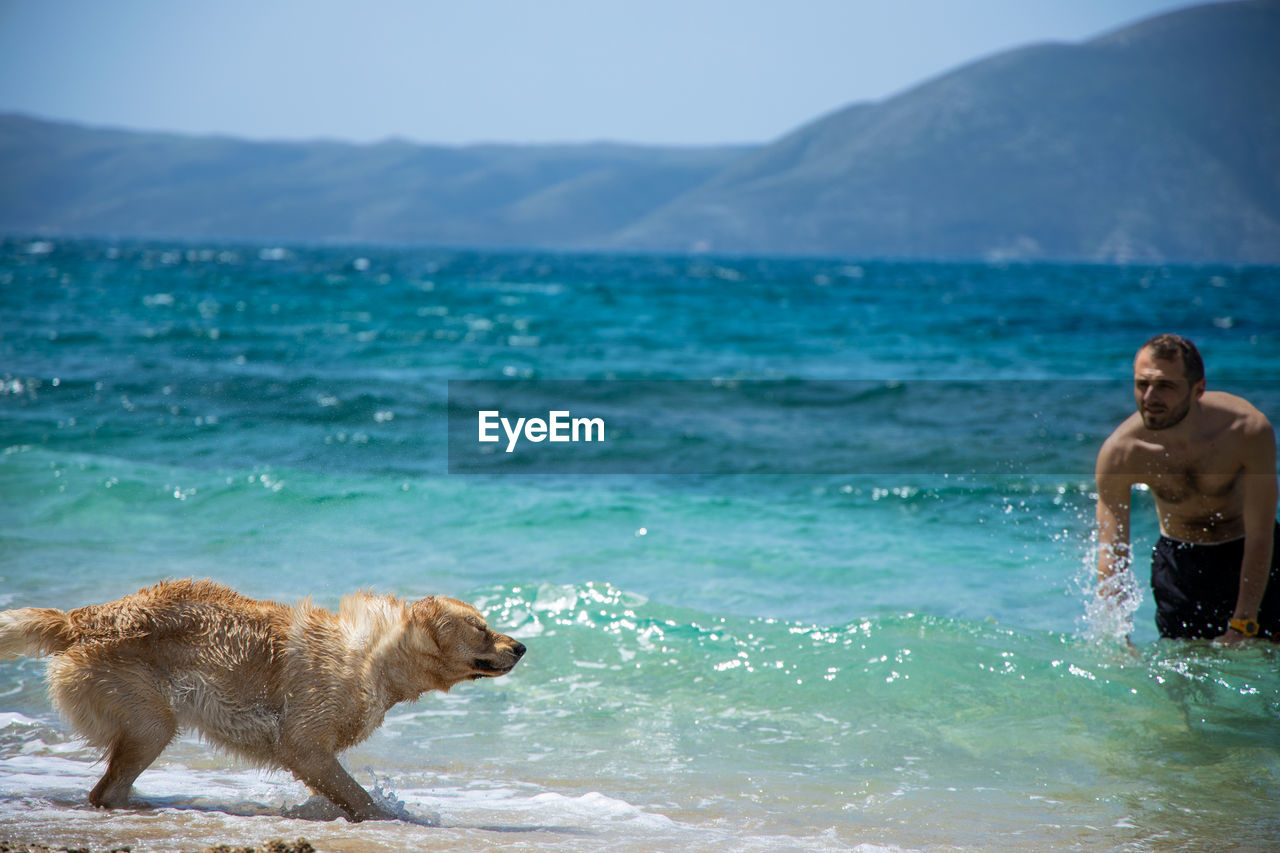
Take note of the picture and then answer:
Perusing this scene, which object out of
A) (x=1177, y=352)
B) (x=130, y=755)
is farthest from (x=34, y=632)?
(x=1177, y=352)

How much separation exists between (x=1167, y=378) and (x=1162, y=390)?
7 cm

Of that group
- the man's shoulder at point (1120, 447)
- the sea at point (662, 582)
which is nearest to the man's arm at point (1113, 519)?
the man's shoulder at point (1120, 447)

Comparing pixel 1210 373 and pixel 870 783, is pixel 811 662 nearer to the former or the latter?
pixel 870 783

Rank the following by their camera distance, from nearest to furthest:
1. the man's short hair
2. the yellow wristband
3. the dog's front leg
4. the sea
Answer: the dog's front leg, the sea, the man's short hair, the yellow wristband

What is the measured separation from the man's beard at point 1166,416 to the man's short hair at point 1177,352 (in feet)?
0.46

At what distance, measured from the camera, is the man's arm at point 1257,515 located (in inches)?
214

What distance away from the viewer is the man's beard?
5.54 m

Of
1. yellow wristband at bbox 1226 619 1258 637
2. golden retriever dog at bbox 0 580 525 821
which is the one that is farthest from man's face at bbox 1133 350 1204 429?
golden retriever dog at bbox 0 580 525 821

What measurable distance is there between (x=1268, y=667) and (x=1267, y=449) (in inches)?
49.6

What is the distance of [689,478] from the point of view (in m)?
11.8

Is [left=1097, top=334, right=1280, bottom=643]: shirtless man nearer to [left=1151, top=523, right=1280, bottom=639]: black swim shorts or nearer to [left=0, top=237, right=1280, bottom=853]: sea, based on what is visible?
[left=1151, top=523, right=1280, bottom=639]: black swim shorts

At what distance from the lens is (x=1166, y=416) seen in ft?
18.2

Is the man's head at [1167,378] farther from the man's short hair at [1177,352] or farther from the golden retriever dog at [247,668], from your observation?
the golden retriever dog at [247,668]

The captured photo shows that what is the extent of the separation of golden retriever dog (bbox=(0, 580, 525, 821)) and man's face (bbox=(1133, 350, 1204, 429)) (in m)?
3.54
